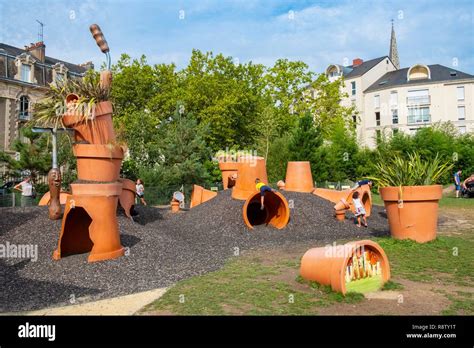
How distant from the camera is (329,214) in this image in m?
13.5

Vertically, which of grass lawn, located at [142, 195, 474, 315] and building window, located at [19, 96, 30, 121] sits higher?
building window, located at [19, 96, 30, 121]

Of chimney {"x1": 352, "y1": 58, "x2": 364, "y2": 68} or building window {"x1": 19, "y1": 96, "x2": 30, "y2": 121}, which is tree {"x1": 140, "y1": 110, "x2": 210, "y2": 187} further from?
chimney {"x1": 352, "y1": 58, "x2": 364, "y2": 68}

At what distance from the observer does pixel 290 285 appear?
620 cm

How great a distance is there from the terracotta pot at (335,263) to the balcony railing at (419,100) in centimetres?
4330

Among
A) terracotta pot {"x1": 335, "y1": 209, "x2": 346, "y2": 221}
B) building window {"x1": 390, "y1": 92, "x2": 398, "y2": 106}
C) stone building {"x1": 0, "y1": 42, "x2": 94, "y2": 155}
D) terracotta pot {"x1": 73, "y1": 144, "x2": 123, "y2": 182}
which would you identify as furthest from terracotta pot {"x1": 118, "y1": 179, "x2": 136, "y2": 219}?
building window {"x1": 390, "y1": 92, "x2": 398, "y2": 106}

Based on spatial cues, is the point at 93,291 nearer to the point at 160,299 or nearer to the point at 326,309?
A: the point at 160,299

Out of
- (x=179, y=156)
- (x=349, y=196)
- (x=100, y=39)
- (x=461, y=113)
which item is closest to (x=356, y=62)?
(x=461, y=113)

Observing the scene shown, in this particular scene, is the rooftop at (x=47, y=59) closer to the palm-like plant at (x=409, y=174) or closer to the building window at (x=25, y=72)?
the building window at (x=25, y=72)

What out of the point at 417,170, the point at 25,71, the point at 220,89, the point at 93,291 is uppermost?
the point at 25,71

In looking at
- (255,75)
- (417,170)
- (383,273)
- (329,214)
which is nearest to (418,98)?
(255,75)

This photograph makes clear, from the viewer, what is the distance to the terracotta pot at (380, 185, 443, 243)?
886cm

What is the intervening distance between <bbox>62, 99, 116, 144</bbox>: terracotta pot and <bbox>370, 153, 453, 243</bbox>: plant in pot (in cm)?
562
